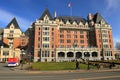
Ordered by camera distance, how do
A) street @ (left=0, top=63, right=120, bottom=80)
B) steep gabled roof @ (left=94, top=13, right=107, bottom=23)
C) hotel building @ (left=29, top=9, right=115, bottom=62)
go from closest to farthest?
street @ (left=0, top=63, right=120, bottom=80) < hotel building @ (left=29, top=9, right=115, bottom=62) < steep gabled roof @ (left=94, top=13, right=107, bottom=23)

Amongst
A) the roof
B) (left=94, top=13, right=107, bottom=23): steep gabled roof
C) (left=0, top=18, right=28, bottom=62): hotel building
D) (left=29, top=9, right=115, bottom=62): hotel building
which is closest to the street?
(left=29, top=9, right=115, bottom=62): hotel building

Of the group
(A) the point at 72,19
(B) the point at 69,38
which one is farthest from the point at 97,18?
(B) the point at 69,38

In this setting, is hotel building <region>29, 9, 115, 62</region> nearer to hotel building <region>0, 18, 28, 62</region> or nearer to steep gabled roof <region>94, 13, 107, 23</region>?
steep gabled roof <region>94, 13, 107, 23</region>

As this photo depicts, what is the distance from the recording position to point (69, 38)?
94.4 m

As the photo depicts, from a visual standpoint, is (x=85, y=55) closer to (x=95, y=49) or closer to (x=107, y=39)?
(x=95, y=49)

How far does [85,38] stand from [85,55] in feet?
42.6

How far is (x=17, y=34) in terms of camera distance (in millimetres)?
107500

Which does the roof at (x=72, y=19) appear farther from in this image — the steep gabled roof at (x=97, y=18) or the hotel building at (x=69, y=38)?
the steep gabled roof at (x=97, y=18)

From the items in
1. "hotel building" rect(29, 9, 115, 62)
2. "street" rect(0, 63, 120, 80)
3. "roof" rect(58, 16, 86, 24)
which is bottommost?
"street" rect(0, 63, 120, 80)

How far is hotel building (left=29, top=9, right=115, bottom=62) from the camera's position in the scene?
8381 cm

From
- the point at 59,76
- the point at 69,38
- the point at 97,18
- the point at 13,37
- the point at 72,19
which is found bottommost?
the point at 59,76

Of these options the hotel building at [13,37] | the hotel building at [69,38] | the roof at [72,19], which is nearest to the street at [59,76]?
the hotel building at [69,38]

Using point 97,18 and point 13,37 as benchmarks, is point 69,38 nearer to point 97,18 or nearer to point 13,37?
point 97,18

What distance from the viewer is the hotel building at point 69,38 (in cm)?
8381
